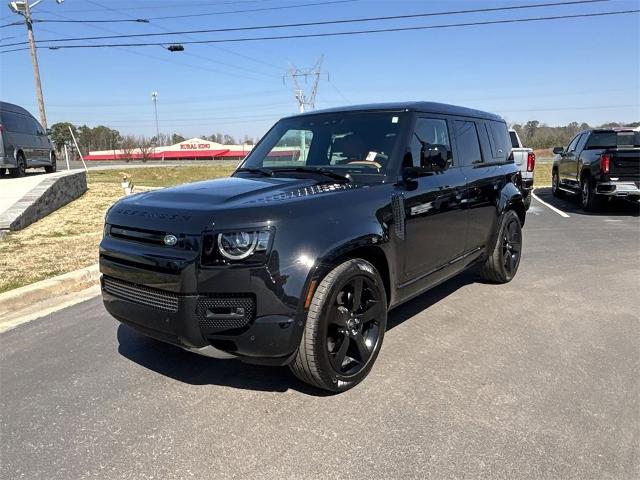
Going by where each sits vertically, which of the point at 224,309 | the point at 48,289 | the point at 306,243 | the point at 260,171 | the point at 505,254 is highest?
the point at 260,171

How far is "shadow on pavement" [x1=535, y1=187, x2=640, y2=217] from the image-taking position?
11.5 m

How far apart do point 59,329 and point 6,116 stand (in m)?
11.7

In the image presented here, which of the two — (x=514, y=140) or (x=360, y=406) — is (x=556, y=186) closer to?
(x=514, y=140)

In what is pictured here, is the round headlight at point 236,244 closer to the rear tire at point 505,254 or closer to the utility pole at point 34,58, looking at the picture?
the rear tire at point 505,254

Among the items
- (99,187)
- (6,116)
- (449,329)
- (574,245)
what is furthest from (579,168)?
(6,116)

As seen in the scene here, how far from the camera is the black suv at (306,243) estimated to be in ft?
9.27

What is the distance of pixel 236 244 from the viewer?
280 cm

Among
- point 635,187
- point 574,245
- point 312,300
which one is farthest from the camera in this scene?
point 635,187

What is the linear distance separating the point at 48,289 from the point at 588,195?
36.9 ft

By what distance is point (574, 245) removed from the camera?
8039 millimetres

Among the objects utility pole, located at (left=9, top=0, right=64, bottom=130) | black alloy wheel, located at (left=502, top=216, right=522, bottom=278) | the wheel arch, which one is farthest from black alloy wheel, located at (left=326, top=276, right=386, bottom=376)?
utility pole, located at (left=9, top=0, right=64, bottom=130)

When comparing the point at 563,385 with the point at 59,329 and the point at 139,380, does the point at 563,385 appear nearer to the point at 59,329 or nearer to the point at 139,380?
the point at 139,380

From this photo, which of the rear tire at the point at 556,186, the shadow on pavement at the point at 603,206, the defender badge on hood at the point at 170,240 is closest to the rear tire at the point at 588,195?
the shadow on pavement at the point at 603,206

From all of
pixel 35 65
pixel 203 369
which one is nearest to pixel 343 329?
pixel 203 369
